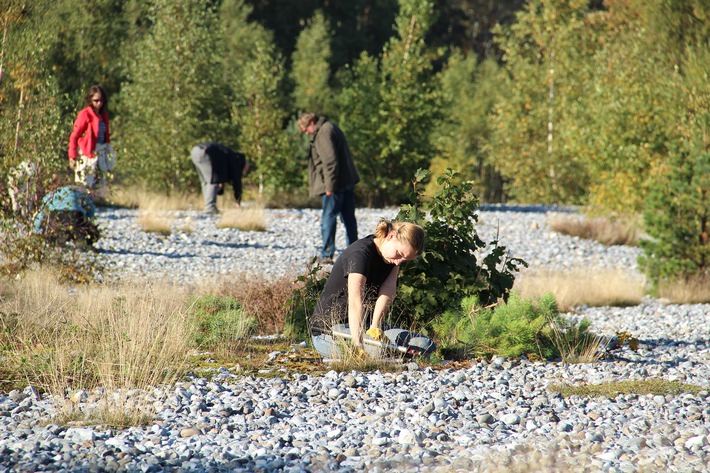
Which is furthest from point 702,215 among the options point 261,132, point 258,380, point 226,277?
point 261,132

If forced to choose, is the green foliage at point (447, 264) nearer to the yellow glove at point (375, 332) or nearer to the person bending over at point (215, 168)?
the yellow glove at point (375, 332)

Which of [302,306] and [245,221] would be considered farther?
[245,221]

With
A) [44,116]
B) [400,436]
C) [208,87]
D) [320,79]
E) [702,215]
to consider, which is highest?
[320,79]

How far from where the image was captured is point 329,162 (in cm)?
1138

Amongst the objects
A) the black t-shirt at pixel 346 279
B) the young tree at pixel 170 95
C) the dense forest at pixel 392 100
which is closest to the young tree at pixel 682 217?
the dense forest at pixel 392 100

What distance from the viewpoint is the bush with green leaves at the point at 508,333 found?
6316mm

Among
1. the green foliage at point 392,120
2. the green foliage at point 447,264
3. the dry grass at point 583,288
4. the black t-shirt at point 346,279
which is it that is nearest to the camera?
the black t-shirt at point 346,279

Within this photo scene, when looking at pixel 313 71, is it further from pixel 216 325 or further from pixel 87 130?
pixel 216 325

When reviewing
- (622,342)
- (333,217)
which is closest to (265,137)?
(333,217)

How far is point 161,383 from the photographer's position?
5.46 metres

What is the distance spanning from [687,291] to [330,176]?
4.60 meters

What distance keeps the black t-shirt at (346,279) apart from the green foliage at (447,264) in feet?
2.05

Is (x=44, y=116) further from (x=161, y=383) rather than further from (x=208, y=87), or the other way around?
(x=208, y=87)

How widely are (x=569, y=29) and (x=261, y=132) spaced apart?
11276 mm
